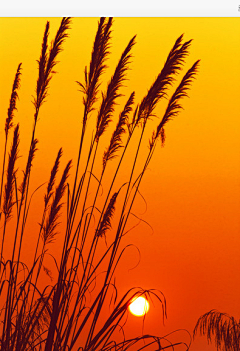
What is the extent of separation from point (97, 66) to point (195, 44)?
5.21 ft

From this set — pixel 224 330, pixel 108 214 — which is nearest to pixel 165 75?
pixel 108 214

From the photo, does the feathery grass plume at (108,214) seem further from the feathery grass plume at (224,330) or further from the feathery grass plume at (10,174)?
the feathery grass plume at (224,330)

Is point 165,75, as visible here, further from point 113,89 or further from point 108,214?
point 108,214

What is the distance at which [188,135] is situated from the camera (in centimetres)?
253

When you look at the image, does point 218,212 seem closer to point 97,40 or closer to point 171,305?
point 171,305

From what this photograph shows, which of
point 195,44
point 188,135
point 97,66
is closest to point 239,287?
point 188,135

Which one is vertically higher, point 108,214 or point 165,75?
point 165,75
